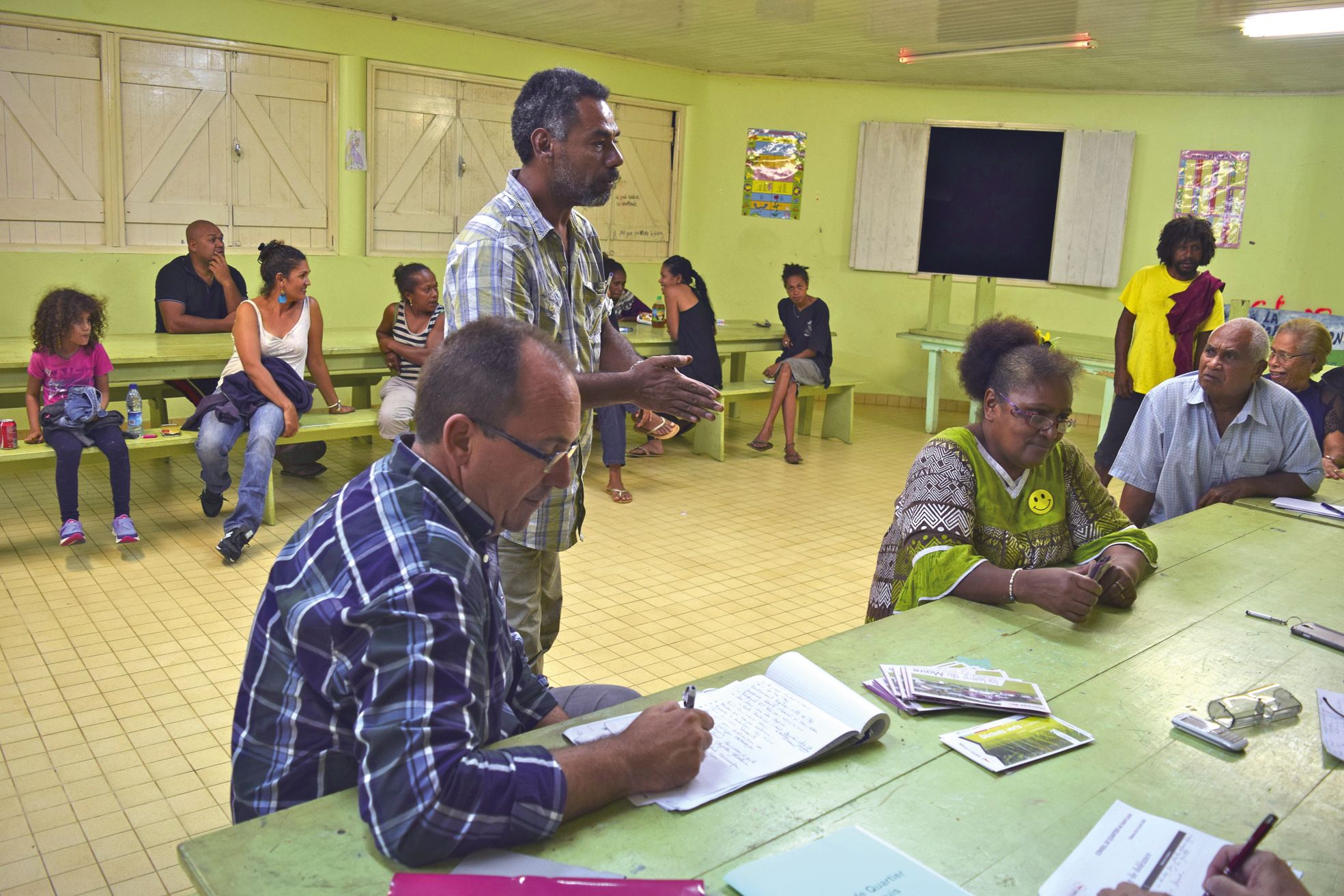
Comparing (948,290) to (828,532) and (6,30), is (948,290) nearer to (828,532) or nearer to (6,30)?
(828,532)

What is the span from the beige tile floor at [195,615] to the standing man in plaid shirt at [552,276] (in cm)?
108

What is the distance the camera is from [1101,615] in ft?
7.68

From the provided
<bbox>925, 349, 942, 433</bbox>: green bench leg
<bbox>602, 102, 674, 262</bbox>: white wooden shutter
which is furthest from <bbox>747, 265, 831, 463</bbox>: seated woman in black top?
<bbox>602, 102, 674, 262</bbox>: white wooden shutter

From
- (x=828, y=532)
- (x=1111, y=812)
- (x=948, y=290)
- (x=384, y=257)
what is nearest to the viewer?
(x=1111, y=812)

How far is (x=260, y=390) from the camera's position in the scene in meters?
5.10

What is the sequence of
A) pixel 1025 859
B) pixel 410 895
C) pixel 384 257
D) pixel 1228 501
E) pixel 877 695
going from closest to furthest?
pixel 410 895 < pixel 1025 859 < pixel 877 695 < pixel 1228 501 < pixel 384 257

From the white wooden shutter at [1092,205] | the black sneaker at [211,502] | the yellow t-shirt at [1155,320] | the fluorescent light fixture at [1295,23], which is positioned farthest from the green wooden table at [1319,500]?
the white wooden shutter at [1092,205]

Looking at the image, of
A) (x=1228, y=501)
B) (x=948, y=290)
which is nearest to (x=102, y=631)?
(x=1228, y=501)

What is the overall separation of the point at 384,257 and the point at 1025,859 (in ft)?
22.6

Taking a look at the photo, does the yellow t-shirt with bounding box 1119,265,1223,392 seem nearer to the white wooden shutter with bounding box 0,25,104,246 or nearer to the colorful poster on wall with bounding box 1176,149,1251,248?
the colorful poster on wall with bounding box 1176,149,1251,248

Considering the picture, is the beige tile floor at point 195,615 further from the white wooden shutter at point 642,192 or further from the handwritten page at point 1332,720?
the white wooden shutter at point 642,192

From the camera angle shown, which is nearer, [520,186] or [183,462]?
[520,186]

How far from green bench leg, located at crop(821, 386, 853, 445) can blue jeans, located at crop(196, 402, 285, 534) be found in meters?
4.21

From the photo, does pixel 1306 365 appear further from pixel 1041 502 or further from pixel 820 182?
pixel 820 182
